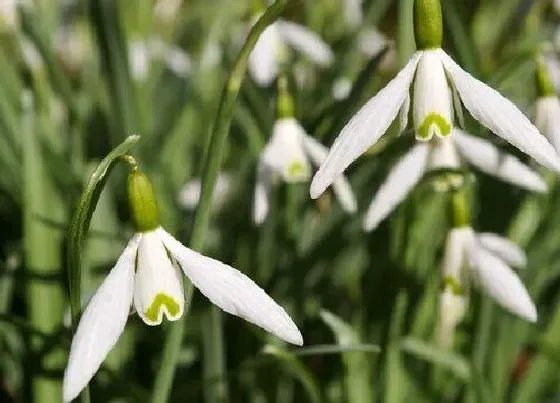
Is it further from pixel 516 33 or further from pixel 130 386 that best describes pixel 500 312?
pixel 516 33

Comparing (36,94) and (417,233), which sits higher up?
(36,94)

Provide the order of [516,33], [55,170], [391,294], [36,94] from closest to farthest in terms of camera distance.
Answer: [391,294], [55,170], [36,94], [516,33]

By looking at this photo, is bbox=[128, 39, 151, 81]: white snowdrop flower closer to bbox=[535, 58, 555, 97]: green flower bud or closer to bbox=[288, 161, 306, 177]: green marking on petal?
bbox=[288, 161, 306, 177]: green marking on petal

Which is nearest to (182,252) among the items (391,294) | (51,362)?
(51,362)

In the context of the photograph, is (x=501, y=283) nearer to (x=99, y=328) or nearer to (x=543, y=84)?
(x=543, y=84)

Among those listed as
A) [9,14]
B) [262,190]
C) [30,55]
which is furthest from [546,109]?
[9,14]

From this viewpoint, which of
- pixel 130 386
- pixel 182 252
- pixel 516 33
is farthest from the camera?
pixel 516 33
